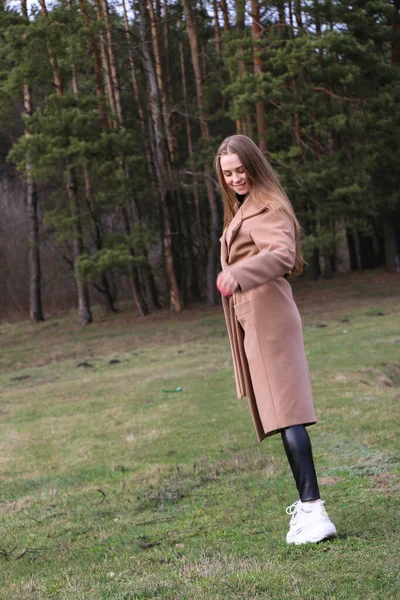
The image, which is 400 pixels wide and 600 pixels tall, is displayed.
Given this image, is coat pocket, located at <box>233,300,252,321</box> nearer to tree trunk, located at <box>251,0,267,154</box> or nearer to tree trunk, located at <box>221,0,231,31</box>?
tree trunk, located at <box>251,0,267,154</box>

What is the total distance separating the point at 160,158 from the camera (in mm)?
29500

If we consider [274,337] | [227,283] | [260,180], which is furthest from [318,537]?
[260,180]

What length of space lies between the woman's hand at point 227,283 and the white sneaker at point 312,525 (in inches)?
46.4

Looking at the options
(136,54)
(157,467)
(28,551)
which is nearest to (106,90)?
(136,54)

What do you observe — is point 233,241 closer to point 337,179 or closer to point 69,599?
point 69,599

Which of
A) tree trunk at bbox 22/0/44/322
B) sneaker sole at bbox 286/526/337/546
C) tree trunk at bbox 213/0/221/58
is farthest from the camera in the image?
tree trunk at bbox 22/0/44/322

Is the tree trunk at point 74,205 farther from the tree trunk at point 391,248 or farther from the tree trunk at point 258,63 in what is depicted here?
the tree trunk at point 391,248

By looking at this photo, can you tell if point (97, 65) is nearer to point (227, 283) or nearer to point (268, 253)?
point (268, 253)

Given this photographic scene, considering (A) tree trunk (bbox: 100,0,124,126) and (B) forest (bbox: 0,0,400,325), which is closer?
(B) forest (bbox: 0,0,400,325)

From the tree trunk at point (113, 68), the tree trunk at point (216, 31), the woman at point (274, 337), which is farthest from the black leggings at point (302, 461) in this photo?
the tree trunk at point (216, 31)

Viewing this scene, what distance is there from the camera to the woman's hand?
3.84 m

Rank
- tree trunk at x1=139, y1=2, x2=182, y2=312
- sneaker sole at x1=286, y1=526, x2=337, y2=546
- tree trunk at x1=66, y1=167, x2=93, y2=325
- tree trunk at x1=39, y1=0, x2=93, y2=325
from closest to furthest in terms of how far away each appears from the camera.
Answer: sneaker sole at x1=286, y1=526, x2=337, y2=546 → tree trunk at x1=39, y1=0, x2=93, y2=325 → tree trunk at x1=139, y1=2, x2=182, y2=312 → tree trunk at x1=66, y1=167, x2=93, y2=325

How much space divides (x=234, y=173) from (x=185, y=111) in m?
26.5

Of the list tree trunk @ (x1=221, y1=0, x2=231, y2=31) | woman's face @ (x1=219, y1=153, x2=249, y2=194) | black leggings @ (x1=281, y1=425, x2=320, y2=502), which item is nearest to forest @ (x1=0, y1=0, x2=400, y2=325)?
tree trunk @ (x1=221, y1=0, x2=231, y2=31)
